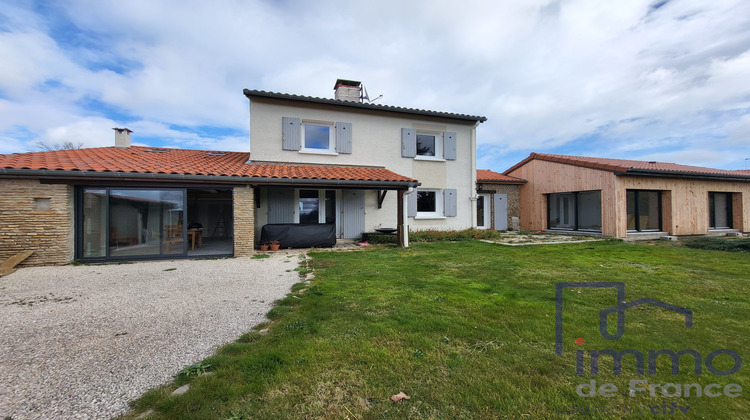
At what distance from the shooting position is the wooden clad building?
12.2 metres

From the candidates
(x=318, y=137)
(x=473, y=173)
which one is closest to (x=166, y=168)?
(x=318, y=137)

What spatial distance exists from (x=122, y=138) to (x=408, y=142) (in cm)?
1215

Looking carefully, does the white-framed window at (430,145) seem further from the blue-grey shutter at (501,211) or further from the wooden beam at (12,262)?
the wooden beam at (12,262)

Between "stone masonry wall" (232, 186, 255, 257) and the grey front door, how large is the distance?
12.5 feet

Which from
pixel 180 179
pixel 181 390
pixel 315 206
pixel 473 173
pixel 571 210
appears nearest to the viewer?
pixel 181 390

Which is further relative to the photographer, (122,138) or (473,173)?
(473,173)

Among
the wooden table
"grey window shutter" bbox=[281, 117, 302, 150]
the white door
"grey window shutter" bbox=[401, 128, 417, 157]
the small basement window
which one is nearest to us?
the small basement window

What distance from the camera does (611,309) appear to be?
356 cm

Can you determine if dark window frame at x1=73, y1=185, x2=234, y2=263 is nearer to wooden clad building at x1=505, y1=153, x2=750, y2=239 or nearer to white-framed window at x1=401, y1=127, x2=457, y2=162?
white-framed window at x1=401, y1=127, x2=457, y2=162

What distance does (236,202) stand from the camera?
829 centimetres

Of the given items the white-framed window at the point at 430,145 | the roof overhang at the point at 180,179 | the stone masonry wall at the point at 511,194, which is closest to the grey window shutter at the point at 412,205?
the white-framed window at the point at 430,145

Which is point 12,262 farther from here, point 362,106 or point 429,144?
point 429,144

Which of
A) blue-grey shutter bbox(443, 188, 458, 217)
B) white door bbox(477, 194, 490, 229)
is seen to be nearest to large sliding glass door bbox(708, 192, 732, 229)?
white door bbox(477, 194, 490, 229)

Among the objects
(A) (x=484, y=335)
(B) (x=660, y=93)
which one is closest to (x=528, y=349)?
(A) (x=484, y=335)
